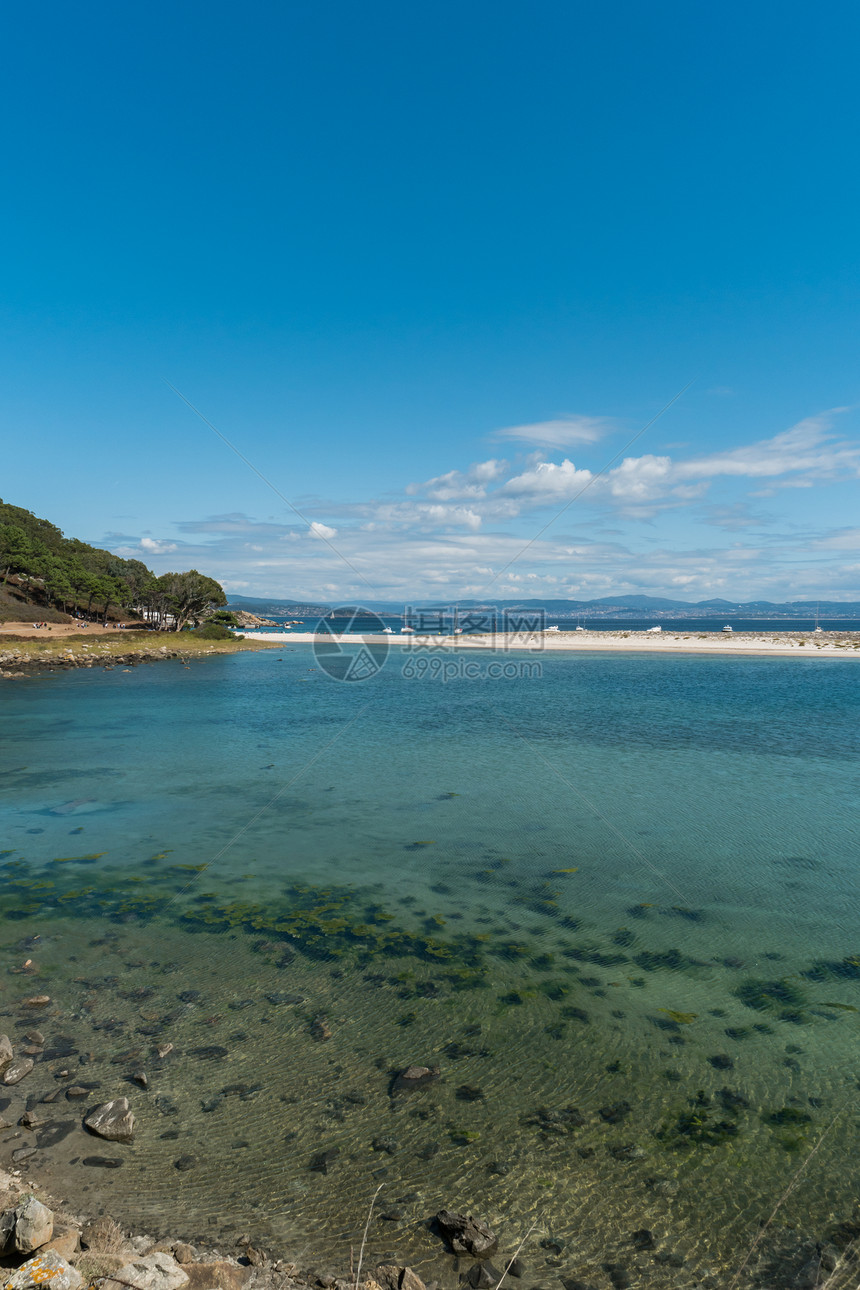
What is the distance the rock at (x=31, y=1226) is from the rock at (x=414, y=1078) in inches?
134

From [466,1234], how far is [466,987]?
3.97 metres

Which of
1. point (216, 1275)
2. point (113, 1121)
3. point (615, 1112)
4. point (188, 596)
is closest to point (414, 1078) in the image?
point (615, 1112)

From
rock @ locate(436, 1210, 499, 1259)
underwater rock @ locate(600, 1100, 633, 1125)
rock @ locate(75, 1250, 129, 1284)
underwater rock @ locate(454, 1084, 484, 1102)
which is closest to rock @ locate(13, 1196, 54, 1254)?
rock @ locate(75, 1250, 129, 1284)

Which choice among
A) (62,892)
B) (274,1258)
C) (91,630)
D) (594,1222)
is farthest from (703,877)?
(91,630)

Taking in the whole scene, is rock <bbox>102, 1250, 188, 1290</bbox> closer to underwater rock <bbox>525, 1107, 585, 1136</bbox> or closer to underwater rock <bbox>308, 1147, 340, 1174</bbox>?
underwater rock <bbox>308, 1147, 340, 1174</bbox>

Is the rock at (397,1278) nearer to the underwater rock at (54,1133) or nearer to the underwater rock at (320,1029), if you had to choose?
the underwater rock at (320,1029)

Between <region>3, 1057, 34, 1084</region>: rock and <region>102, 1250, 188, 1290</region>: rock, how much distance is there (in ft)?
11.1

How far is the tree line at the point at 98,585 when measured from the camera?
3344 inches

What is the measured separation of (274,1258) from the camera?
193 inches

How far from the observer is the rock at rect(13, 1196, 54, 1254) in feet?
14.3

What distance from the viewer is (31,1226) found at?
4.46 meters

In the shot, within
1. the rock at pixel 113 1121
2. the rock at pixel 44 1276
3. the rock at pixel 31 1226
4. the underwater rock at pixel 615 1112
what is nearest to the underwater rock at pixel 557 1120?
the underwater rock at pixel 615 1112

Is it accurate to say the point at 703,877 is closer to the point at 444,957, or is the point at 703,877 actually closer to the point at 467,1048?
the point at 444,957

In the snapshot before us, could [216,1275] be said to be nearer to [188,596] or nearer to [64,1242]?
[64,1242]
